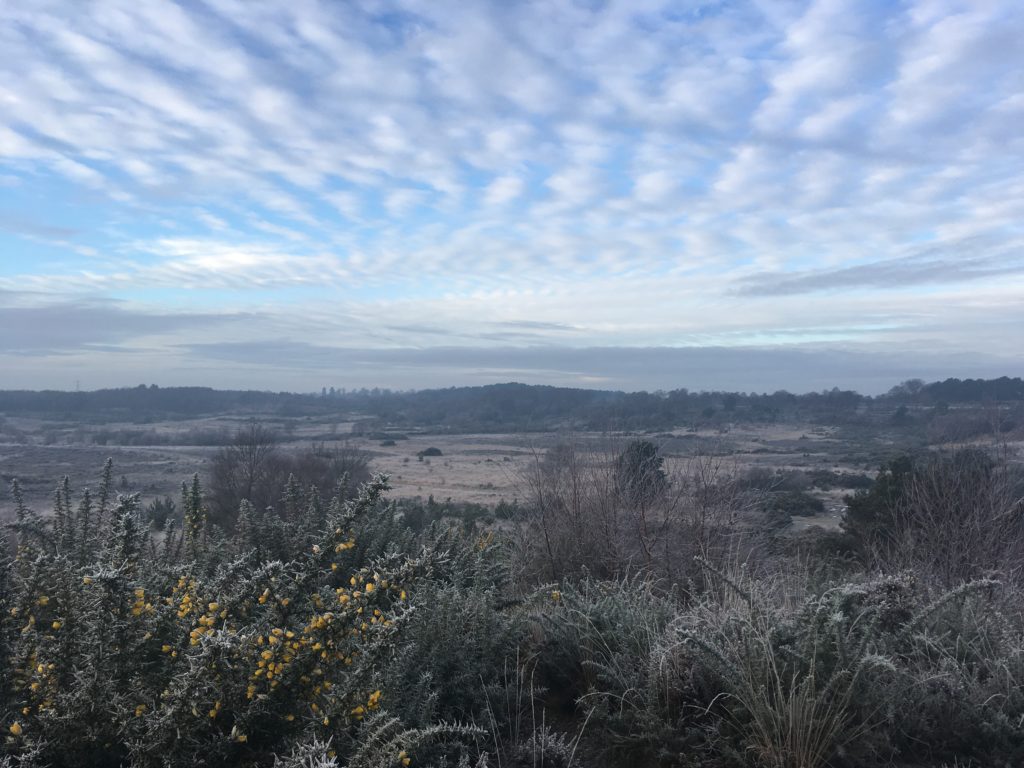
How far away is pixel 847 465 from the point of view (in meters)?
29.5

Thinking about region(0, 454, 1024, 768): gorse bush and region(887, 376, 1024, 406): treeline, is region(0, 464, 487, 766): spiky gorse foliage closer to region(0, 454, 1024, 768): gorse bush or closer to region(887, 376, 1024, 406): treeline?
region(0, 454, 1024, 768): gorse bush

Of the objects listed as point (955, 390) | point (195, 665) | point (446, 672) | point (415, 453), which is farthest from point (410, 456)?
point (195, 665)

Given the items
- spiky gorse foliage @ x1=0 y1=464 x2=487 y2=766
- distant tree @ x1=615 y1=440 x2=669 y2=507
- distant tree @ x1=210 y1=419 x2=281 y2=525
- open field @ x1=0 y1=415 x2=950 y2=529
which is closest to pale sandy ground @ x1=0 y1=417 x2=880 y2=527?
open field @ x1=0 y1=415 x2=950 y2=529

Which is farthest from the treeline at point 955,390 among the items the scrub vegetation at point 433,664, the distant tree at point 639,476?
the scrub vegetation at point 433,664

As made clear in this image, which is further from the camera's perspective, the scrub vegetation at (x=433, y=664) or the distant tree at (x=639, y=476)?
the distant tree at (x=639, y=476)

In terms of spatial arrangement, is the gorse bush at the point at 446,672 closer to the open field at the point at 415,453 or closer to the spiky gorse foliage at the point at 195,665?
the spiky gorse foliage at the point at 195,665

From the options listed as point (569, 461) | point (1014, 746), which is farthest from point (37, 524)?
point (569, 461)

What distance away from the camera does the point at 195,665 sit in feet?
9.98

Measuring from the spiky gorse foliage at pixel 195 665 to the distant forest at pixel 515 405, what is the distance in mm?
19383

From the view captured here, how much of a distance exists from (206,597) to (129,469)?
30069mm

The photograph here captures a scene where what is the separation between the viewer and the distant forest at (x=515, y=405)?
109 ft

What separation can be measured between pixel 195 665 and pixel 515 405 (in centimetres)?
5373

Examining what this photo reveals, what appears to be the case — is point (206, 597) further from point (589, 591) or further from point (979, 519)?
point (979, 519)

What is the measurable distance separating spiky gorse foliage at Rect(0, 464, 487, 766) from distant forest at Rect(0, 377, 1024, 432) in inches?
763
